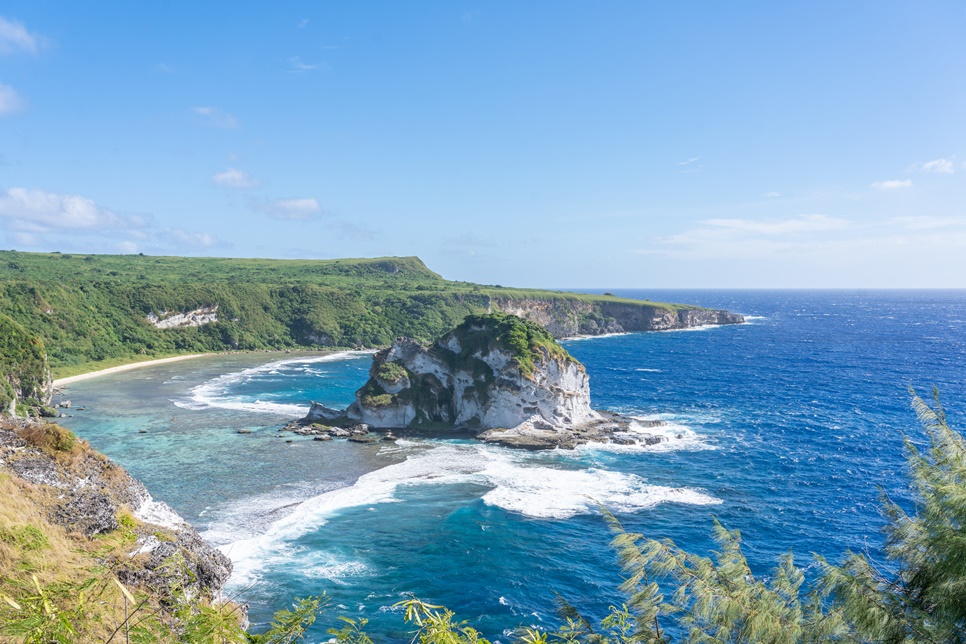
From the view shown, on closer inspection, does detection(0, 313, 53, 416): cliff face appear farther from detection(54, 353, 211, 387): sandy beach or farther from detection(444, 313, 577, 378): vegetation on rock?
detection(444, 313, 577, 378): vegetation on rock

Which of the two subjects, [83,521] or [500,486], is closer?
[83,521]

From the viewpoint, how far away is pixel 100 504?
2191 centimetres

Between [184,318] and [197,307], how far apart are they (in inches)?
181

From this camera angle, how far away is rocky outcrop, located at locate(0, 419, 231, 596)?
20094 mm

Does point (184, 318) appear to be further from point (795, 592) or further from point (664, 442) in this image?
point (795, 592)

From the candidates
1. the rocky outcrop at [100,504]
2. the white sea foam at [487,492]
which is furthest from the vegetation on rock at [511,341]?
the rocky outcrop at [100,504]

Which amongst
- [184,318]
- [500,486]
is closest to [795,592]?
[500,486]

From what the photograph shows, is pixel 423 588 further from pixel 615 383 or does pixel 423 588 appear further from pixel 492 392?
pixel 615 383

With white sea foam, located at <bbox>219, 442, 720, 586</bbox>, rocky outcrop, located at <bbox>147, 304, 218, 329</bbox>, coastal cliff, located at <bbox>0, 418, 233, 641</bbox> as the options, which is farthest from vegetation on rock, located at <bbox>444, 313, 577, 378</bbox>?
rocky outcrop, located at <bbox>147, 304, 218, 329</bbox>

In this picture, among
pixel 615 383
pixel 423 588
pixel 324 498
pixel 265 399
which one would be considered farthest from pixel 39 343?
pixel 615 383

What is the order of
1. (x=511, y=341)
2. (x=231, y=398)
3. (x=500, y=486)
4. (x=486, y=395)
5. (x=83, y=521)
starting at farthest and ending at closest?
(x=231, y=398) < (x=511, y=341) < (x=486, y=395) < (x=500, y=486) < (x=83, y=521)

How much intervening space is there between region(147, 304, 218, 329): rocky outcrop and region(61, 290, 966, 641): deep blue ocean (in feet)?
160

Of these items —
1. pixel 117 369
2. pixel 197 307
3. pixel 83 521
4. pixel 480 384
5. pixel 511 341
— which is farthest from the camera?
pixel 197 307

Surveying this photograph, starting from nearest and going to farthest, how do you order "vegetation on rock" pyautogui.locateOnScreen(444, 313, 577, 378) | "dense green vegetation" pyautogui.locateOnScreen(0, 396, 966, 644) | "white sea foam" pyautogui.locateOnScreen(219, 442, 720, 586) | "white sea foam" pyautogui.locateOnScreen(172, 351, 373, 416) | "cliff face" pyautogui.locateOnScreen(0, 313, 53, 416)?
"dense green vegetation" pyautogui.locateOnScreen(0, 396, 966, 644), "white sea foam" pyautogui.locateOnScreen(219, 442, 720, 586), "vegetation on rock" pyautogui.locateOnScreen(444, 313, 577, 378), "cliff face" pyautogui.locateOnScreen(0, 313, 53, 416), "white sea foam" pyautogui.locateOnScreen(172, 351, 373, 416)
